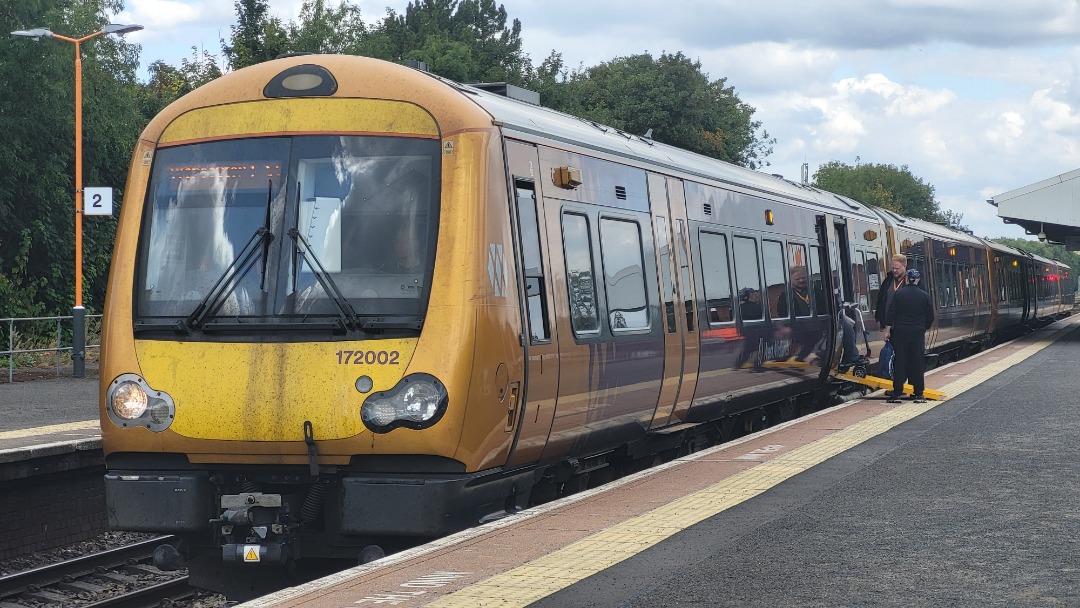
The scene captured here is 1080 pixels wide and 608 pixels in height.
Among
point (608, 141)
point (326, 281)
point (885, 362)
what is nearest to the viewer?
point (326, 281)

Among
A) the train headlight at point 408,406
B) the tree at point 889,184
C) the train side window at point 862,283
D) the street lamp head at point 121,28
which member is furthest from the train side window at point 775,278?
the tree at point 889,184

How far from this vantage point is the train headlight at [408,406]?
713cm

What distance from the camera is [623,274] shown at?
31.8 feet

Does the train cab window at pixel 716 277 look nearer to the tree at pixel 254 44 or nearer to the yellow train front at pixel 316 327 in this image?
the yellow train front at pixel 316 327

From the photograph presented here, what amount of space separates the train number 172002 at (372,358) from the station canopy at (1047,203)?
157 ft

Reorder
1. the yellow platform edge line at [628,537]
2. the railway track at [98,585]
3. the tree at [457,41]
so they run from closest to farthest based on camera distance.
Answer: the yellow platform edge line at [628,537] < the railway track at [98,585] < the tree at [457,41]

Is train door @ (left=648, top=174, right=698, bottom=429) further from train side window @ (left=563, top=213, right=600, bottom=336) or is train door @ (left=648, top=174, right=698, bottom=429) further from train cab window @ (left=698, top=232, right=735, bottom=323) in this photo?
train side window @ (left=563, top=213, right=600, bottom=336)

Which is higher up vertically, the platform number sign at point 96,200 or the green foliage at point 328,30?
the green foliage at point 328,30

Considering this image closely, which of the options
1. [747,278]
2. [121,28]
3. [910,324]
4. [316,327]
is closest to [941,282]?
[910,324]

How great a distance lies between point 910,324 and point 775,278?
110 inches

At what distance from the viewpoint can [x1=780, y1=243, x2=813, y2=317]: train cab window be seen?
14720mm

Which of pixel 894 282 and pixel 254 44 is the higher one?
pixel 254 44

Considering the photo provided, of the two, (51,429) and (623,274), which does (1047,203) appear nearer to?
(51,429)

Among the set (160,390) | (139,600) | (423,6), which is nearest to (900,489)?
(160,390)
